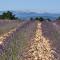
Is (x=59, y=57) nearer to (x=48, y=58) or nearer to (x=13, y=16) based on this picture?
(x=48, y=58)

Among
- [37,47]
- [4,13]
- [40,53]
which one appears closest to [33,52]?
[40,53]

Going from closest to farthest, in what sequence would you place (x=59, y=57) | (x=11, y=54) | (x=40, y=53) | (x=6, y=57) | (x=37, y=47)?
(x=6, y=57) → (x=11, y=54) → (x=59, y=57) → (x=40, y=53) → (x=37, y=47)

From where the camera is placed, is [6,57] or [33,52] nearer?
[6,57]

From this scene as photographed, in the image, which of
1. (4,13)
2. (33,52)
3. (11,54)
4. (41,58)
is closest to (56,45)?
(33,52)

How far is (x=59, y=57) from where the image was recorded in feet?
59.3

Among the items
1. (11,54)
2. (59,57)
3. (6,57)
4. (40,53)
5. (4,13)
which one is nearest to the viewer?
(6,57)

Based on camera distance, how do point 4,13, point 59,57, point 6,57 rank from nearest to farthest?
point 6,57
point 59,57
point 4,13

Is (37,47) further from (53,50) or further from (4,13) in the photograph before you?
(4,13)

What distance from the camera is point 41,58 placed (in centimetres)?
1820

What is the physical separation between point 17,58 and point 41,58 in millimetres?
2214

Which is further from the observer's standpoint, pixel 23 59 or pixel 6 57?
pixel 23 59

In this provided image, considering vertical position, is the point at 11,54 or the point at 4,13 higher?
the point at 11,54

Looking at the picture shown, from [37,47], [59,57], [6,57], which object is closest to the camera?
[6,57]

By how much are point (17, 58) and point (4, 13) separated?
3398 inches
